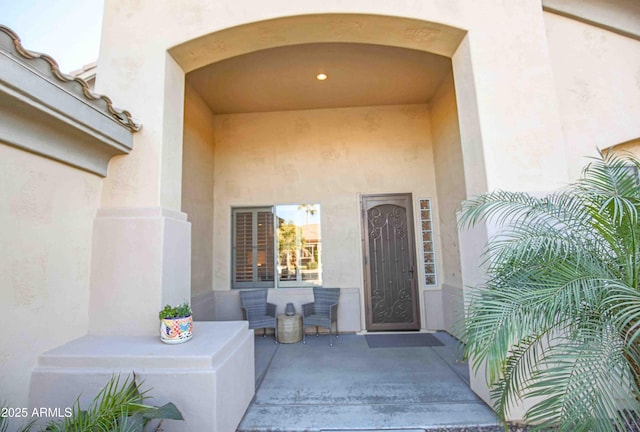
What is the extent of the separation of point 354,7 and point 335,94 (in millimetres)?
2064

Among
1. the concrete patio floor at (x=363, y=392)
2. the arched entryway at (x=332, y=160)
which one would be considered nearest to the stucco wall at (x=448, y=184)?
the arched entryway at (x=332, y=160)

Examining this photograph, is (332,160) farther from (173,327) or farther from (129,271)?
(173,327)

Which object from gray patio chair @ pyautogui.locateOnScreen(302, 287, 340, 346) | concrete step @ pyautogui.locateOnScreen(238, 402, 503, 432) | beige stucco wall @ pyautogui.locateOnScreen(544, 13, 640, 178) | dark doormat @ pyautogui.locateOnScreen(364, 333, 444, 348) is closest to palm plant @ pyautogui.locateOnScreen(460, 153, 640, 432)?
concrete step @ pyautogui.locateOnScreen(238, 402, 503, 432)

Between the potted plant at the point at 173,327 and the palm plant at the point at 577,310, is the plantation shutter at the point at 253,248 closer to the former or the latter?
the potted plant at the point at 173,327

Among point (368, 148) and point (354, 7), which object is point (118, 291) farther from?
point (368, 148)

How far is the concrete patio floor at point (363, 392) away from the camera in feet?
8.00

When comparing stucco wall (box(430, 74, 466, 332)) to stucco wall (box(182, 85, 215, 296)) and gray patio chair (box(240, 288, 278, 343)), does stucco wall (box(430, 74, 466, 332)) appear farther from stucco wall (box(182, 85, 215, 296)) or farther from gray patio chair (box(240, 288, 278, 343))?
stucco wall (box(182, 85, 215, 296))

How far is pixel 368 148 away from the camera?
5379 millimetres

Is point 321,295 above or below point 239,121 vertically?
below

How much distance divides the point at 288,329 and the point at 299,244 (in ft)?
4.71

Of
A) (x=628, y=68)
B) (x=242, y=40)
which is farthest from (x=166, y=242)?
(x=628, y=68)

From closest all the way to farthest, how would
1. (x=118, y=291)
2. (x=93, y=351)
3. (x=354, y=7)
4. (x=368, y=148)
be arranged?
(x=93, y=351) → (x=118, y=291) → (x=354, y=7) → (x=368, y=148)

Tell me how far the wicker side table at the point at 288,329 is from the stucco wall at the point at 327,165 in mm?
1034

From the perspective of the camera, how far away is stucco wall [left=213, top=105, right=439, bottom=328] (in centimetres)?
528
